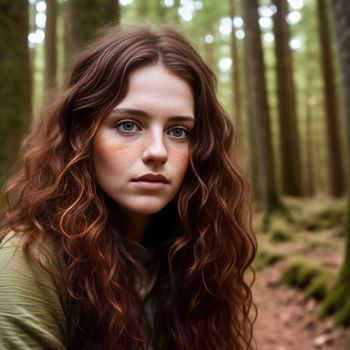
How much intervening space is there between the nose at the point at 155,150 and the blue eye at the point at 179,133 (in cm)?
10

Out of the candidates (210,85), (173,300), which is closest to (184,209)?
(173,300)

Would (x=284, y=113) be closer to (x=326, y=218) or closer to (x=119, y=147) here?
(x=326, y=218)

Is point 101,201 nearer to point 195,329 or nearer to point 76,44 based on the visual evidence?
point 195,329

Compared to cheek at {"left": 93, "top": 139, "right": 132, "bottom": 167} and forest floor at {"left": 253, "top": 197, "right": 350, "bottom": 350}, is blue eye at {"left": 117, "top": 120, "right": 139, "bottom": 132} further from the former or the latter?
forest floor at {"left": 253, "top": 197, "right": 350, "bottom": 350}

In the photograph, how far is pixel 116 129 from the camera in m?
1.79

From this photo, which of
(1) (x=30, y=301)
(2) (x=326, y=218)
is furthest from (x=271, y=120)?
(1) (x=30, y=301)

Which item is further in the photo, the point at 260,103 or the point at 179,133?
the point at 260,103

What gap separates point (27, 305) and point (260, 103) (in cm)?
1032

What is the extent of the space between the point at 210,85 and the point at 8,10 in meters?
2.11

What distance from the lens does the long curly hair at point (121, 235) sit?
1679 millimetres

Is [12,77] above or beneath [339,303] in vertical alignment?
above

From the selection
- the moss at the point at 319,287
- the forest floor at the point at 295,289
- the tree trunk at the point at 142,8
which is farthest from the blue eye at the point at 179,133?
the tree trunk at the point at 142,8

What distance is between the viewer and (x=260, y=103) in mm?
11188

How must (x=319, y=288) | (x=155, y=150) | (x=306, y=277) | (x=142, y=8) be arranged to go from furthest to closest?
1. (x=142, y=8)
2. (x=306, y=277)
3. (x=319, y=288)
4. (x=155, y=150)
